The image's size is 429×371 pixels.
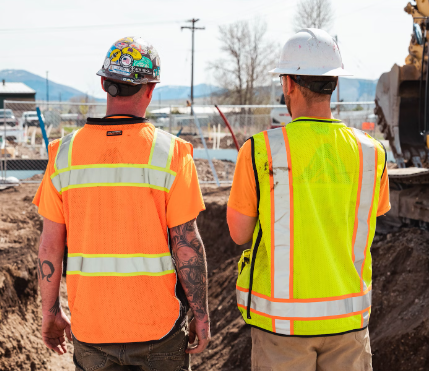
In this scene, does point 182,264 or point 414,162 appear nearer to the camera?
point 182,264

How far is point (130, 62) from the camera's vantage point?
269 centimetres

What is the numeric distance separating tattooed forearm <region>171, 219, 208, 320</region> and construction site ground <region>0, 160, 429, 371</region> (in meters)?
2.84

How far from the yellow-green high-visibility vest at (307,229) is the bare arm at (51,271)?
102 centimetres

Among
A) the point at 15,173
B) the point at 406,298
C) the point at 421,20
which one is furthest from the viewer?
the point at 15,173

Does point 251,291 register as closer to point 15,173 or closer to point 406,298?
point 406,298

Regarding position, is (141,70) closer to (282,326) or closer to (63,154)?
(63,154)

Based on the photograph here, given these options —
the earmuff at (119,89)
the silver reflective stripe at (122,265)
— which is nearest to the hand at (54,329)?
the silver reflective stripe at (122,265)

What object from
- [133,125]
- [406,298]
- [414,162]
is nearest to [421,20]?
[414,162]

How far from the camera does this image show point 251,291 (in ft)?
8.59

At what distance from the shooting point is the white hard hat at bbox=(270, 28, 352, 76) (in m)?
2.70

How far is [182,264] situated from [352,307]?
0.86 m

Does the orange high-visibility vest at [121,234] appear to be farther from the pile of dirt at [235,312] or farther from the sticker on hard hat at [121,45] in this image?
the pile of dirt at [235,312]

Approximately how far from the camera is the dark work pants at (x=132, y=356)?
2.61m

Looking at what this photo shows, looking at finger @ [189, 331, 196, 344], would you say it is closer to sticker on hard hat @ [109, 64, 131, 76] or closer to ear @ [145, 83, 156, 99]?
ear @ [145, 83, 156, 99]
